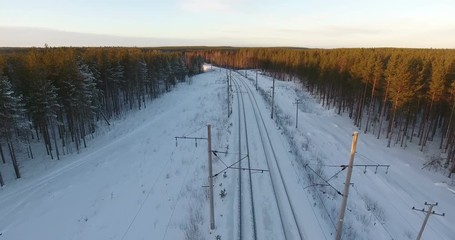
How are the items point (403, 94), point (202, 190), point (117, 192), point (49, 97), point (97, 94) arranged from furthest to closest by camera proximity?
point (97, 94) → point (403, 94) → point (49, 97) → point (117, 192) → point (202, 190)

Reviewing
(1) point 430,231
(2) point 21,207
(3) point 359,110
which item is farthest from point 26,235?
(3) point 359,110

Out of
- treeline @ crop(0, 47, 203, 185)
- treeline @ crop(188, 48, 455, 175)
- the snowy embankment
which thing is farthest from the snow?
treeline @ crop(188, 48, 455, 175)

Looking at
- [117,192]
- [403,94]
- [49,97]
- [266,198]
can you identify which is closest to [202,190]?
[266,198]

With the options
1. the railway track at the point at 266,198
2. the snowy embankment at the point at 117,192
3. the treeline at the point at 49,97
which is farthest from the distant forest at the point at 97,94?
the railway track at the point at 266,198

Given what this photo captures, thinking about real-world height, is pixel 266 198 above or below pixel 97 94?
below

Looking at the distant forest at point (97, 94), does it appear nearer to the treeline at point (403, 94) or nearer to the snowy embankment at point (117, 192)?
the treeline at point (403, 94)

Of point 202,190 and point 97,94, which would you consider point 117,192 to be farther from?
point 97,94

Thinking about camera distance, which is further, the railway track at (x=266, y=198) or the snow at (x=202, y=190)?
the snow at (x=202, y=190)

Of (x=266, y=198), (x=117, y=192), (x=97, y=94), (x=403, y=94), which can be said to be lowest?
(x=117, y=192)

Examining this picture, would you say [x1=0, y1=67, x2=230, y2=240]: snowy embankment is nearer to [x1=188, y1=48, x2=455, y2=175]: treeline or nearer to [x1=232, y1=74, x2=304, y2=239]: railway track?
[x1=232, y1=74, x2=304, y2=239]: railway track
